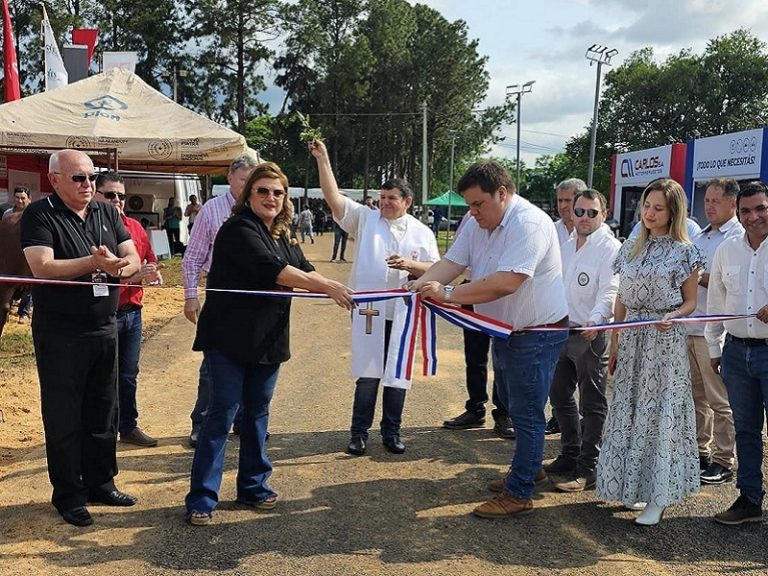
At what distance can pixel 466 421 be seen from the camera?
625 cm

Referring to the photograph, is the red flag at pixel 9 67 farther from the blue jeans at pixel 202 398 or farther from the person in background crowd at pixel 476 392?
the person in background crowd at pixel 476 392

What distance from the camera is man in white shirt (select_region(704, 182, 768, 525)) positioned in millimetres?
4238

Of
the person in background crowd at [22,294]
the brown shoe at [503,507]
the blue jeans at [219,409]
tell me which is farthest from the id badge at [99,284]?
the person in background crowd at [22,294]

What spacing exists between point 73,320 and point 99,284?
9.8 inches

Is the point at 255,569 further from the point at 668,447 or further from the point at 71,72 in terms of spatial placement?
the point at 71,72

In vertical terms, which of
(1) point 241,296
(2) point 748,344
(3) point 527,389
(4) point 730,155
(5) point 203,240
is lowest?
(3) point 527,389

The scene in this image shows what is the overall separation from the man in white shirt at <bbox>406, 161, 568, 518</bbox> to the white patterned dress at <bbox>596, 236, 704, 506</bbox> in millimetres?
458

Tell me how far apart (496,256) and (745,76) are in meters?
63.2

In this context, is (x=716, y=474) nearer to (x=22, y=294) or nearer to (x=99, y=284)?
(x=99, y=284)

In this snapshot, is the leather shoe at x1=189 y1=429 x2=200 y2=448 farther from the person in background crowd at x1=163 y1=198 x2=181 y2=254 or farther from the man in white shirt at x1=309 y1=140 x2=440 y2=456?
the person in background crowd at x1=163 y1=198 x2=181 y2=254

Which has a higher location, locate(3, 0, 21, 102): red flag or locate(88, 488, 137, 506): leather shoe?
locate(3, 0, 21, 102): red flag

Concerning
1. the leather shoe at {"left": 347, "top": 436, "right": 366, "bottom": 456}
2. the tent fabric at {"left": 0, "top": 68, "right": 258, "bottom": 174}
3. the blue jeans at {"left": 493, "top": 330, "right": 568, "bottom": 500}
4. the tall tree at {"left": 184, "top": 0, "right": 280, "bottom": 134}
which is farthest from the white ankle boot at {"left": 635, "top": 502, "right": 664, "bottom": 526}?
the tall tree at {"left": 184, "top": 0, "right": 280, "bottom": 134}

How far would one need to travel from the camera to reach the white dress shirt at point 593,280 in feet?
16.2

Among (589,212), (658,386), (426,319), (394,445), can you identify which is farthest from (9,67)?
(658,386)
